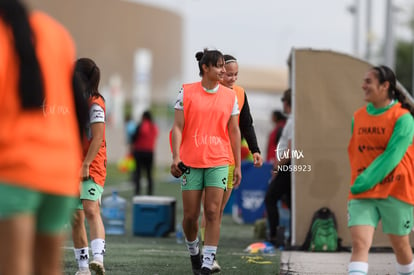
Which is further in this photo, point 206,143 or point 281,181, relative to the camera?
point 281,181

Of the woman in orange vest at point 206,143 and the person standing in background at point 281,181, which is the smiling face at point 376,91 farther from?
the person standing in background at point 281,181

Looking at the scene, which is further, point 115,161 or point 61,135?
point 115,161

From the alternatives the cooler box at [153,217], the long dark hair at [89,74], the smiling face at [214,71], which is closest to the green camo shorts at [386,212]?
the smiling face at [214,71]

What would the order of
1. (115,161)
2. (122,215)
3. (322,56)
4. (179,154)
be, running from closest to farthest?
1. (179,154)
2. (322,56)
3. (122,215)
4. (115,161)

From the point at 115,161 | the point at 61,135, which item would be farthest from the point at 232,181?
the point at 115,161

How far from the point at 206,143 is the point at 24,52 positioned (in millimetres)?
4258

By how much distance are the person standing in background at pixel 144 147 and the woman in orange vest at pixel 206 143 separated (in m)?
15.0

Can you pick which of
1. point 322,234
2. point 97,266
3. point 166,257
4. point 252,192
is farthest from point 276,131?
point 97,266

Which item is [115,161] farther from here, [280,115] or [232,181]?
[232,181]

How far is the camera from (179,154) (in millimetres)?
8945

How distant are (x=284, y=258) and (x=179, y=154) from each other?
3.26 m

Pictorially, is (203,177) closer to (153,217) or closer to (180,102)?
(180,102)

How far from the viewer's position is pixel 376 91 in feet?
24.8

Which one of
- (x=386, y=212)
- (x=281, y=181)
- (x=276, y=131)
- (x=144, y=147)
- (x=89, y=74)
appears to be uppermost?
(x=144, y=147)
